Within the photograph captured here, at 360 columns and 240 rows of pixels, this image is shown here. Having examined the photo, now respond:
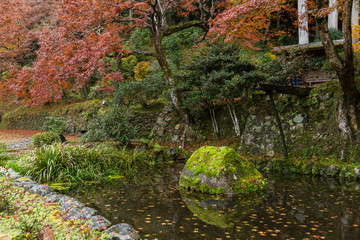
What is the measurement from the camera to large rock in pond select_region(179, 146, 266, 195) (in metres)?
5.59

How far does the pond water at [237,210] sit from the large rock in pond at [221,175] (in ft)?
0.76

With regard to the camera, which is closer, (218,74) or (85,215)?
(85,215)

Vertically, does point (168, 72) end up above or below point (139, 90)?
above

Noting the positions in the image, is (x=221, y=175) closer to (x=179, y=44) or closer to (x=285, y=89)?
(x=285, y=89)

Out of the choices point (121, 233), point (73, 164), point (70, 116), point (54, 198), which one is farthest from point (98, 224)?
point (70, 116)

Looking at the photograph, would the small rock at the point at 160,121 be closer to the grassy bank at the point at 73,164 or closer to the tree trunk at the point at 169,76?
the tree trunk at the point at 169,76

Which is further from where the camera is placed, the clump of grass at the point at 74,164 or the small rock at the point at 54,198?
the clump of grass at the point at 74,164

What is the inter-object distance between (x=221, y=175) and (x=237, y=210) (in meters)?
1.09

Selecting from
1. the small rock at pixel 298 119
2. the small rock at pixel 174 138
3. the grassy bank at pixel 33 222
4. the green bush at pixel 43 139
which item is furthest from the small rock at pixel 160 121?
the grassy bank at pixel 33 222

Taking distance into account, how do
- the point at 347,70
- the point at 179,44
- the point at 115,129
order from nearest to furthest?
the point at 347,70, the point at 115,129, the point at 179,44

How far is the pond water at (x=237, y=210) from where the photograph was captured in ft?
12.2

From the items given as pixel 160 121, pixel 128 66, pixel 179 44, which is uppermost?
pixel 179 44

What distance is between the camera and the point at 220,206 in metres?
4.90

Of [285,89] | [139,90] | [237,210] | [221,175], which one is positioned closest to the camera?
[237,210]
